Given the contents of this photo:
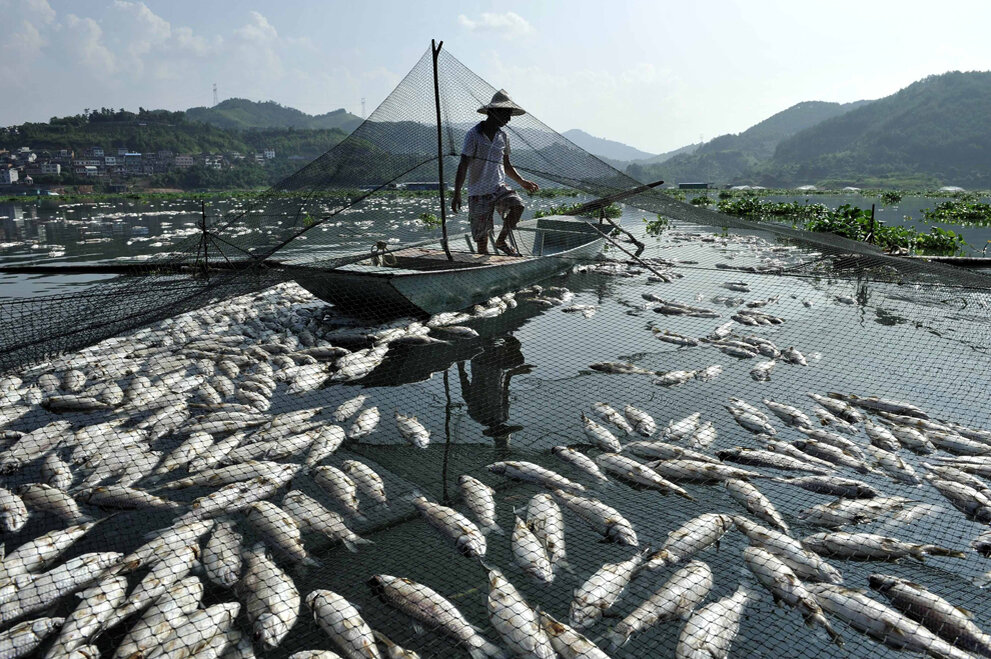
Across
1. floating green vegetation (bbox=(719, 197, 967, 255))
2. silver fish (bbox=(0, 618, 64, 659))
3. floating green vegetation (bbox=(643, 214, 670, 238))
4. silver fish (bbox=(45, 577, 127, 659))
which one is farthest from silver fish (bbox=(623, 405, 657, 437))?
floating green vegetation (bbox=(643, 214, 670, 238))

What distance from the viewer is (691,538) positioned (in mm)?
3254

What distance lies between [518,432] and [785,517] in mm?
2100

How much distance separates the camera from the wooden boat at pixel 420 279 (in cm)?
691

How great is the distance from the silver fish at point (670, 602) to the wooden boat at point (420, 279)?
4830mm

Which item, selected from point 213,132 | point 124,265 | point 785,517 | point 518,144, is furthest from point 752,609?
point 213,132

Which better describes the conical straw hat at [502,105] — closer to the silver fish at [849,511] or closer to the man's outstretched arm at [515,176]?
the man's outstretched arm at [515,176]

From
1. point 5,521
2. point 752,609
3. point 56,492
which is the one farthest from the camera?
point 56,492

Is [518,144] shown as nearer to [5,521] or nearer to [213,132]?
[5,521]

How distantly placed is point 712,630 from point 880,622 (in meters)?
0.78

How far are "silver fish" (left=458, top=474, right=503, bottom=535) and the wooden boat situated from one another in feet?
11.6

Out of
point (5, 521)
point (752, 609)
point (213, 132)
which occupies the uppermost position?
point (213, 132)

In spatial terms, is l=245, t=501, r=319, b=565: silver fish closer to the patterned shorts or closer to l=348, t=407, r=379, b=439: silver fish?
l=348, t=407, r=379, b=439: silver fish

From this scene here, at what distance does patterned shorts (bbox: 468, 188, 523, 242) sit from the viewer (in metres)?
8.21

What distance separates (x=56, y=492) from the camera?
3.64 meters
